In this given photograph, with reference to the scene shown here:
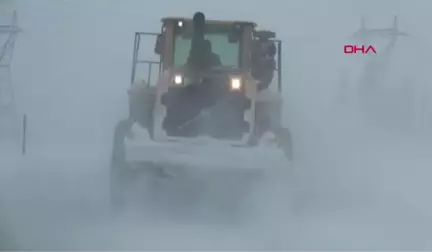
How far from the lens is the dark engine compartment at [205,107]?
418 centimetres

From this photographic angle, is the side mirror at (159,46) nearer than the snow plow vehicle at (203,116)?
No

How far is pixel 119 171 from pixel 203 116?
1.01 ft

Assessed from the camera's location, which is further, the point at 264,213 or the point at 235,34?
the point at 235,34

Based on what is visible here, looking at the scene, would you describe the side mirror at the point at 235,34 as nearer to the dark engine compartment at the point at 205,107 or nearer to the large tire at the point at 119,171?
the dark engine compartment at the point at 205,107

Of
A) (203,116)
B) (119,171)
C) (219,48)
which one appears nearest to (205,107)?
(203,116)

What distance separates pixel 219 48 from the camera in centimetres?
424

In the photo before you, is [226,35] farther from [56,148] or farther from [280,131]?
[56,148]

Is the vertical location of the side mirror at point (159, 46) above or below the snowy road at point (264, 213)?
above

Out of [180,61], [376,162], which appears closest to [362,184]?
[376,162]

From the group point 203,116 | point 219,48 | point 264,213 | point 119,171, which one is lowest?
point 264,213

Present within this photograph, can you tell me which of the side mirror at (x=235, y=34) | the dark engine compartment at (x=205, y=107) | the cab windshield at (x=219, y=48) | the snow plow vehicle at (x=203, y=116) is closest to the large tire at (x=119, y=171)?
the snow plow vehicle at (x=203, y=116)

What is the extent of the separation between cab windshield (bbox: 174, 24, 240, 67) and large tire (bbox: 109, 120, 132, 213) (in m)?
0.28

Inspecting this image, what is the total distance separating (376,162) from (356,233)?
0.27 meters

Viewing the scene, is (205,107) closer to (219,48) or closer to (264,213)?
(219,48)
